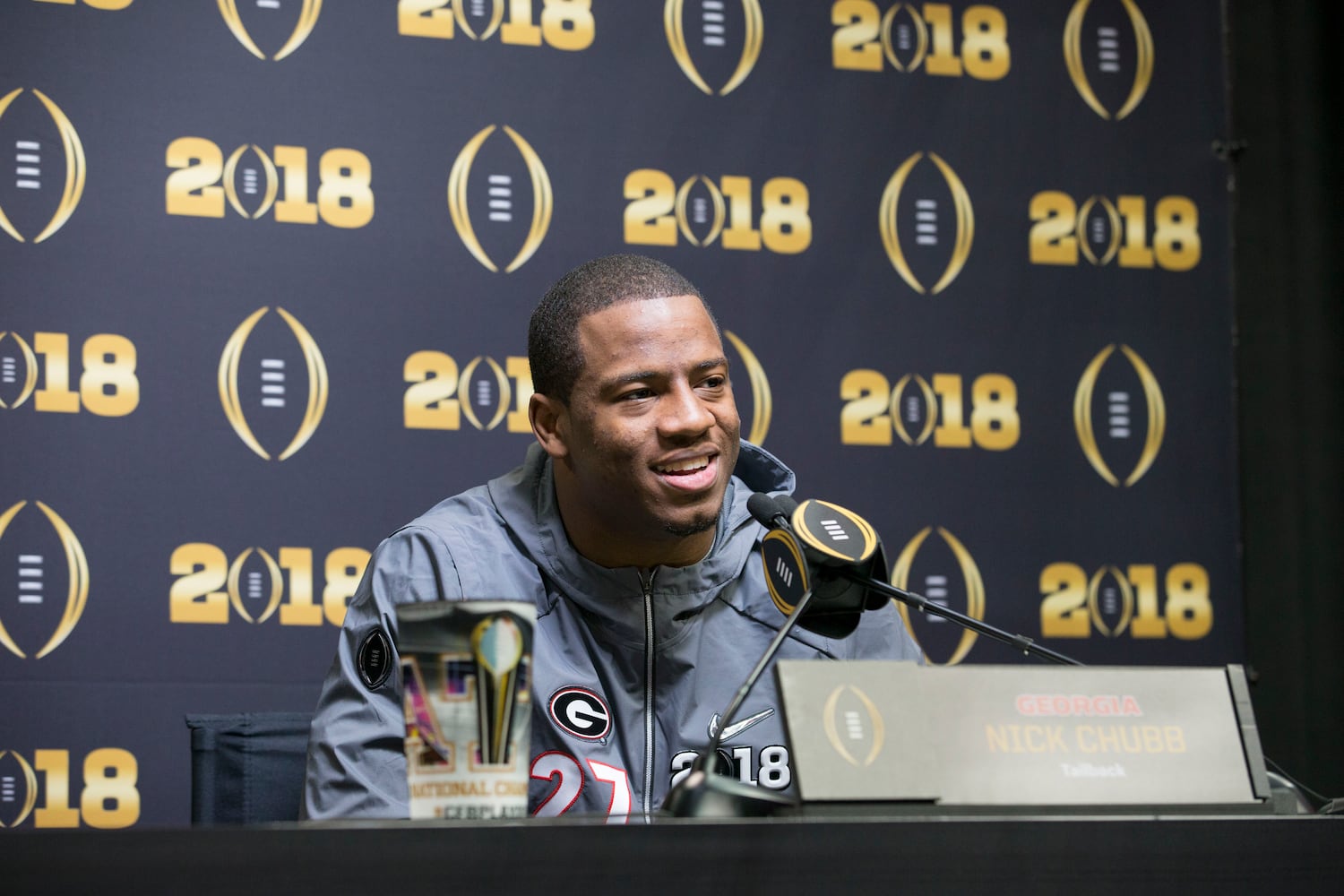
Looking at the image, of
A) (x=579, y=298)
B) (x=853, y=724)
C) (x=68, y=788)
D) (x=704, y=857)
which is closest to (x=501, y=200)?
(x=579, y=298)

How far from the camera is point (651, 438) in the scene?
169 cm

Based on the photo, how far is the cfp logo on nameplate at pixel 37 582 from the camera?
2074 mm

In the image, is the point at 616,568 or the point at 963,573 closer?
the point at 616,568

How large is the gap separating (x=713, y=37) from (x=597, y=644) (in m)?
1.24

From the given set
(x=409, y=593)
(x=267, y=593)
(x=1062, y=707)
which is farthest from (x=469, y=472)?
(x=1062, y=707)

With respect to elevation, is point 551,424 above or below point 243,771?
above

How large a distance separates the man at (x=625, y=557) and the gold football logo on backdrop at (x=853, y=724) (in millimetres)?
703

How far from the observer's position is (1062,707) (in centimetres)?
84

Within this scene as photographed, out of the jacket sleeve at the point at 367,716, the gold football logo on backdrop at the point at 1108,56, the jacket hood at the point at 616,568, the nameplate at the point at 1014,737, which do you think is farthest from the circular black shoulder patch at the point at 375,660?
the gold football logo on backdrop at the point at 1108,56

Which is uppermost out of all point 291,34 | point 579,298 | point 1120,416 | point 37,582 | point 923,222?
point 291,34

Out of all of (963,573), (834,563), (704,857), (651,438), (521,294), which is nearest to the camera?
(704,857)

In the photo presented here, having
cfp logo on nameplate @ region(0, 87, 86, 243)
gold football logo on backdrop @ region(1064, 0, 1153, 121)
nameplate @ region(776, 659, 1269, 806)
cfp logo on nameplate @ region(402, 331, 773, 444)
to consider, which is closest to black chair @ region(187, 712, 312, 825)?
cfp logo on nameplate @ region(402, 331, 773, 444)

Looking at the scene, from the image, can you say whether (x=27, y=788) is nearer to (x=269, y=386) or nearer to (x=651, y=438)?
(x=269, y=386)

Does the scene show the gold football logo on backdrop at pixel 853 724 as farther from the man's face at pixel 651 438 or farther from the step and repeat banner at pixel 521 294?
the step and repeat banner at pixel 521 294
